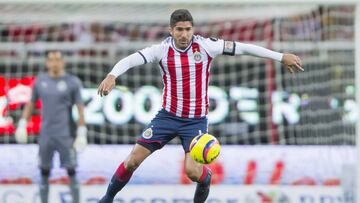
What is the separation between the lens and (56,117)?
11.7m

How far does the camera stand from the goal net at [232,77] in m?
13.7

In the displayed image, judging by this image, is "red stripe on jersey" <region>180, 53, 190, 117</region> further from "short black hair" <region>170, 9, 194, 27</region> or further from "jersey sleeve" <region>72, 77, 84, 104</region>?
"jersey sleeve" <region>72, 77, 84, 104</region>

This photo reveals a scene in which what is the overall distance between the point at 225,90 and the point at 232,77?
7.7 inches

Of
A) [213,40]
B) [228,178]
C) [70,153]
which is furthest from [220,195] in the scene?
[213,40]

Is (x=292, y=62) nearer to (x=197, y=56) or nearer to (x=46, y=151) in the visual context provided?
(x=197, y=56)

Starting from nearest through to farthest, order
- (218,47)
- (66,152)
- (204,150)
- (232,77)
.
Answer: (204,150)
(218,47)
(66,152)
(232,77)

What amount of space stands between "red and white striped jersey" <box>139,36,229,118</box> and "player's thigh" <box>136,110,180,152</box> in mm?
77

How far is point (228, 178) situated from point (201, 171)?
148 inches

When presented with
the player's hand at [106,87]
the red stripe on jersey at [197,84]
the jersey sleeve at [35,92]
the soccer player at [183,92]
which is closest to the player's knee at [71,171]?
the jersey sleeve at [35,92]

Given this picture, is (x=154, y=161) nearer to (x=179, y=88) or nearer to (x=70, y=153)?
(x=70, y=153)

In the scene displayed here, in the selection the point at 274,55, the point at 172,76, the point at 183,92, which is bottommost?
the point at 183,92

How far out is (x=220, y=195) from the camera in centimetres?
1178

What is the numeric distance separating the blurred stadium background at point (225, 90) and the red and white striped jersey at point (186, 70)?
3.58 metres

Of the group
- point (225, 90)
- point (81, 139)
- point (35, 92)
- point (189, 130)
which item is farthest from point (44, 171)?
point (225, 90)
